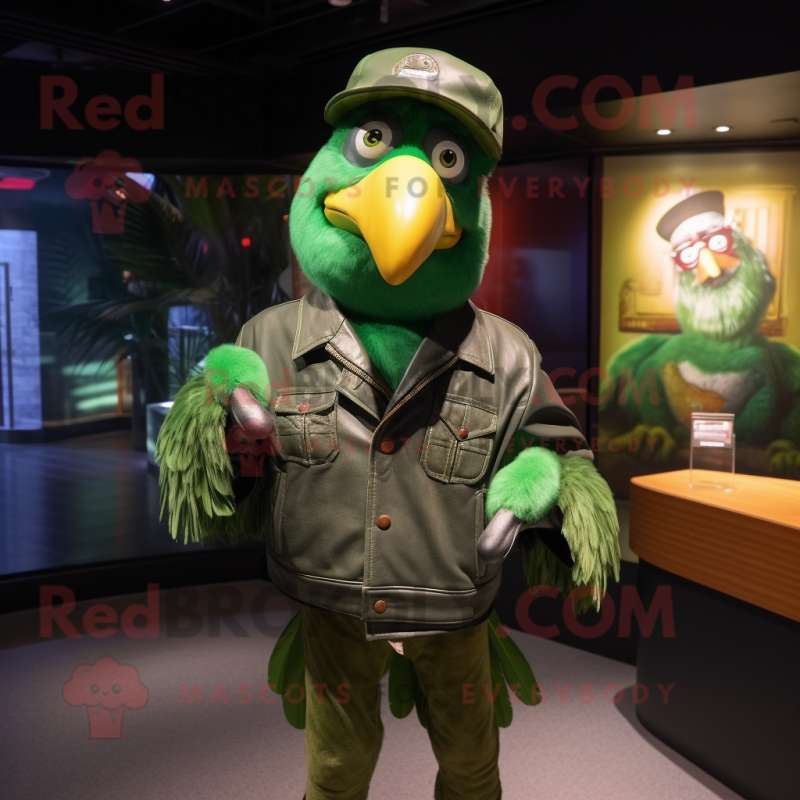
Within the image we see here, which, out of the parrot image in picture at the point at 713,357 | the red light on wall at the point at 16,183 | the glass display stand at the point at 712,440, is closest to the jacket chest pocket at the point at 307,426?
the glass display stand at the point at 712,440

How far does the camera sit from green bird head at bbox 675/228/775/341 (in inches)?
115

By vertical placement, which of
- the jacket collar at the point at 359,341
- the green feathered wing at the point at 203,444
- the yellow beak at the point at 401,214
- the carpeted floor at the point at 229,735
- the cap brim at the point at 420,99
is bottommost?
the carpeted floor at the point at 229,735

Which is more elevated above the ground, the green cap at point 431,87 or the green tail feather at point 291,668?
the green cap at point 431,87

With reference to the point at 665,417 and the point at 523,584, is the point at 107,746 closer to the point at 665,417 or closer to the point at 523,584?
the point at 523,584

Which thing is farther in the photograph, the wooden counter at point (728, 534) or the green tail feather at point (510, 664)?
the wooden counter at point (728, 534)

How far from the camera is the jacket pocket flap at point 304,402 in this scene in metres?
1.42

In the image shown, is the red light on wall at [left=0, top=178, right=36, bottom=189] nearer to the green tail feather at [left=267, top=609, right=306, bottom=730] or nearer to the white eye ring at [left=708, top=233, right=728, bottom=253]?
the green tail feather at [left=267, top=609, right=306, bottom=730]

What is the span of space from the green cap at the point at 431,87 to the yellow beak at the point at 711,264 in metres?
1.84

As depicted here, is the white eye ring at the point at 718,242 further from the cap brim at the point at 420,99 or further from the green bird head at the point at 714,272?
the cap brim at the point at 420,99

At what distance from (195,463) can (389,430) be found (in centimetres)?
34

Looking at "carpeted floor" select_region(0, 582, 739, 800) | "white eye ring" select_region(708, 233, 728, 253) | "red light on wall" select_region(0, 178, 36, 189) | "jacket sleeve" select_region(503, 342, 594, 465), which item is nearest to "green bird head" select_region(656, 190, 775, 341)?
"white eye ring" select_region(708, 233, 728, 253)

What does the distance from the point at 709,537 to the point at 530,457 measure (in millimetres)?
1109

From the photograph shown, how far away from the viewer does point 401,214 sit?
122 centimetres

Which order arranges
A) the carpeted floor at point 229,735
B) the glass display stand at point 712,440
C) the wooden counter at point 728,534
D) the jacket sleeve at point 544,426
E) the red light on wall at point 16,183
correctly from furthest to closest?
the red light on wall at point 16,183 < the glass display stand at point 712,440 < the carpeted floor at point 229,735 < the wooden counter at point 728,534 < the jacket sleeve at point 544,426
